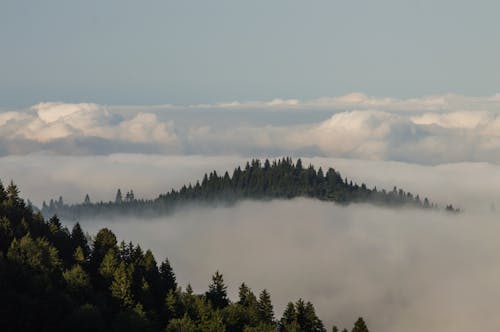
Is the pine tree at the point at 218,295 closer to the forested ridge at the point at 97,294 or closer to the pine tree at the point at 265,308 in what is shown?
the forested ridge at the point at 97,294

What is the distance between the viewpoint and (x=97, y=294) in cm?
13662

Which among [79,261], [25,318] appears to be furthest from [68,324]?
[79,261]

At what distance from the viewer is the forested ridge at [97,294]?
120 metres

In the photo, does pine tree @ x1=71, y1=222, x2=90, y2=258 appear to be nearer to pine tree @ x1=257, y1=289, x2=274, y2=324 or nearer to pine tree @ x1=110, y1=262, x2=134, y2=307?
pine tree @ x1=110, y1=262, x2=134, y2=307

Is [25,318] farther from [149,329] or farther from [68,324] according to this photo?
[149,329]

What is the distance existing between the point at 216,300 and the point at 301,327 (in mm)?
15853

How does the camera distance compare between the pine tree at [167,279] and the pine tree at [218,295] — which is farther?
the pine tree at [218,295]

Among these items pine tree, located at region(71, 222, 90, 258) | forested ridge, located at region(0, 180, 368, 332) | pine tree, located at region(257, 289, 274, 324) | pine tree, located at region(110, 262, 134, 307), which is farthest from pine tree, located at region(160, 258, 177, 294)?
pine tree, located at region(257, 289, 274, 324)

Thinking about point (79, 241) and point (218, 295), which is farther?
point (79, 241)

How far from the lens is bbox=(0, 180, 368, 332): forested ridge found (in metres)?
120

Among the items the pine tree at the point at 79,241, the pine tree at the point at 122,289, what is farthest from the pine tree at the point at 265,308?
the pine tree at the point at 79,241

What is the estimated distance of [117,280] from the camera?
137 meters

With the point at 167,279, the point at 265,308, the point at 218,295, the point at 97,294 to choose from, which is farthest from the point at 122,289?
the point at 265,308

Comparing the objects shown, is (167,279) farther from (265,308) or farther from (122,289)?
(122,289)
